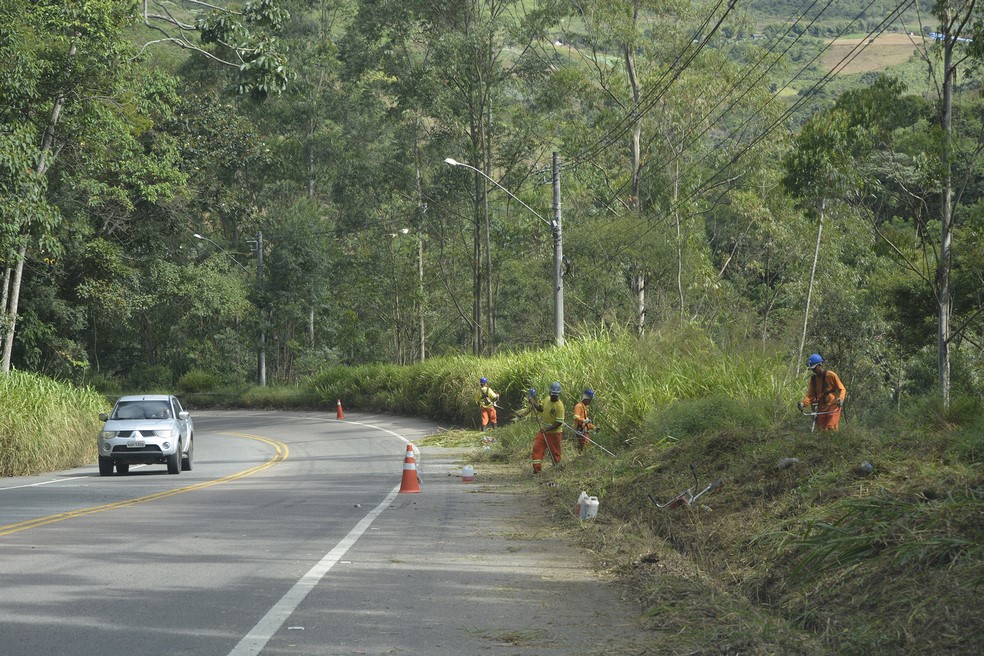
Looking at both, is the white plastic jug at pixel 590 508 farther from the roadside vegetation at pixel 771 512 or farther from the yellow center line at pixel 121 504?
the yellow center line at pixel 121 504

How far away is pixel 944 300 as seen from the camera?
27.8 m

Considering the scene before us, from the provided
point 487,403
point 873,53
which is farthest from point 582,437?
point 873,53

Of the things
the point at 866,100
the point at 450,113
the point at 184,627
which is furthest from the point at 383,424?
the point at 184,627

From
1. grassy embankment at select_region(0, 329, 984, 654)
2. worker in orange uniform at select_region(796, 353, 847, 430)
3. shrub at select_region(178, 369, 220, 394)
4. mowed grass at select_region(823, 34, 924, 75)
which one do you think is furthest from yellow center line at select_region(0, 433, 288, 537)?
mowed grass at select_region(823, 34, 924, 75)

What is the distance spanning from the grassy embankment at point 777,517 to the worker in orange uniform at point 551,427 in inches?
18.4

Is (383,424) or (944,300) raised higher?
(944,300)

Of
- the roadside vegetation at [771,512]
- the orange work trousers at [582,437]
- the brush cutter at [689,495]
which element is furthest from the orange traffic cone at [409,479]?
the brush cutter at [689,495]

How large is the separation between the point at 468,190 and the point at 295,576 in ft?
159

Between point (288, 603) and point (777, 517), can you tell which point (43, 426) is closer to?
point (288, 603)

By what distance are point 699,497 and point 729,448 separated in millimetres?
1847

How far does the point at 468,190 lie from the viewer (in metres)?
57.3

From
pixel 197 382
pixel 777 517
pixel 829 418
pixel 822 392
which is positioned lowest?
pixel 777 517

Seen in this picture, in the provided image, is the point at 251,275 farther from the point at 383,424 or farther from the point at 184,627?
the point at 184,627

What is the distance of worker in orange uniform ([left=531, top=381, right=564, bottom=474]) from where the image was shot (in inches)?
811
